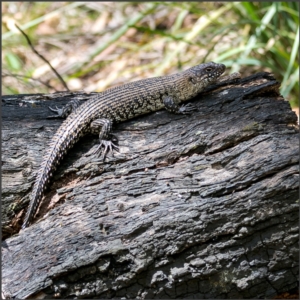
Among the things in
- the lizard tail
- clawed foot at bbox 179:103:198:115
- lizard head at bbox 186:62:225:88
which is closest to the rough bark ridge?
the lizard tail

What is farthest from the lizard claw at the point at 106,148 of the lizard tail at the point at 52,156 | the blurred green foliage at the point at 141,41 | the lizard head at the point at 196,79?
the blurred green foliage at the point at 141,41

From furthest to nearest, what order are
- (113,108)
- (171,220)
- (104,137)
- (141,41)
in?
(141,41)
(113,108)
(104,137)
(171,220)

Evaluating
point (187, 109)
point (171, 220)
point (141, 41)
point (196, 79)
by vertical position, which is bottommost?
point (171, 220)

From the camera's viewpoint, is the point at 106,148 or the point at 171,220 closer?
the point at 171,220

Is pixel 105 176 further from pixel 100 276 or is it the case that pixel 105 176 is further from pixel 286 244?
pixel 286 244

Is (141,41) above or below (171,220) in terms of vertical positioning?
above

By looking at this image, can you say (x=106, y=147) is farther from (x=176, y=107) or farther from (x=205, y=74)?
(x=205, y=74)

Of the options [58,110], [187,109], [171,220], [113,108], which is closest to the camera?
[171,220]

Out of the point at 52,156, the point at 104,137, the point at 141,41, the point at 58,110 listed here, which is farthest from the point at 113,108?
the point at 141,41

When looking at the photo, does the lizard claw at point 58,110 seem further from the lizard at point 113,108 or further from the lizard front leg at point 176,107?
the lizard front leg at point 176,107
